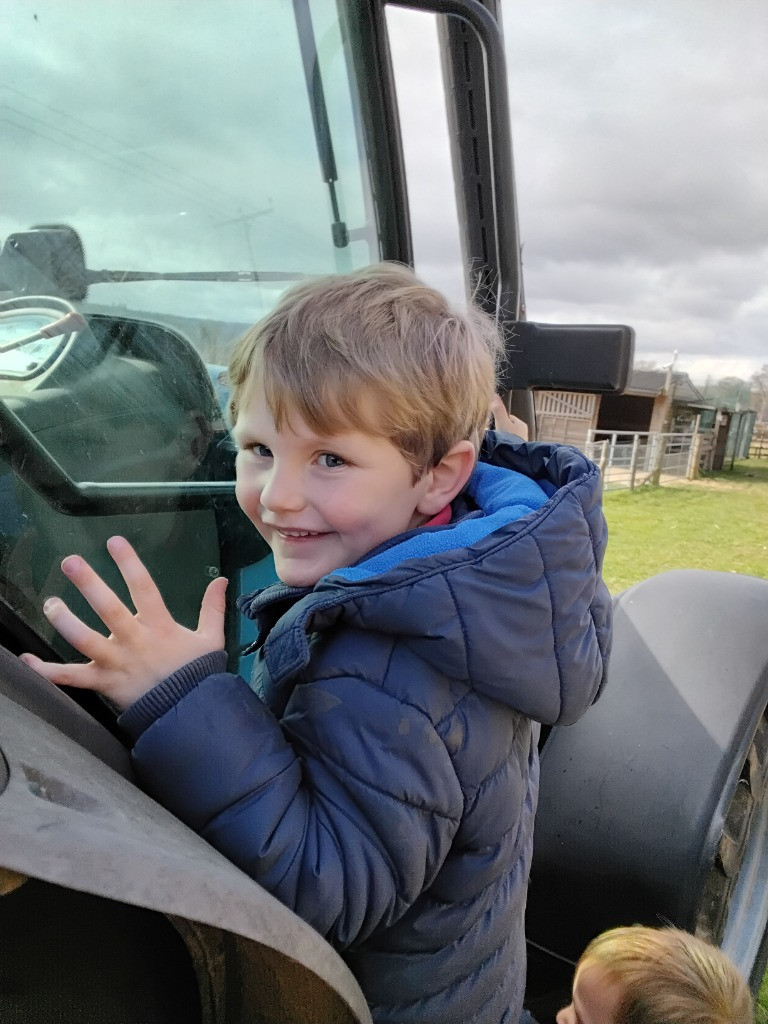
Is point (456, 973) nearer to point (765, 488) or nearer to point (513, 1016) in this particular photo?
point (513, 1016)

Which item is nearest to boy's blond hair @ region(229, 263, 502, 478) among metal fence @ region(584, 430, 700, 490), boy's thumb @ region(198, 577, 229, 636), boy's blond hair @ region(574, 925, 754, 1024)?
boy's thumb @ region(198, 577, 229, 636)

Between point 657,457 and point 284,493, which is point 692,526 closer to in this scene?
point 657,457

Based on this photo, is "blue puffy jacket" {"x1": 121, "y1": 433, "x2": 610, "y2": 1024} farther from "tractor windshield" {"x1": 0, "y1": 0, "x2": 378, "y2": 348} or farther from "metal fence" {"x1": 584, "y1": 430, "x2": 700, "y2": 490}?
"metal fence" {"x1": 584, "y1": 430, "x2": 700, "y2": 490}

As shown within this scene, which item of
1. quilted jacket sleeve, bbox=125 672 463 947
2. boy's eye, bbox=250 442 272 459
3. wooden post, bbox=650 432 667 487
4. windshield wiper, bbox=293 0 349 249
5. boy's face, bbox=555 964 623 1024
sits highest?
windshield wiper, bbox=293 0 349 249

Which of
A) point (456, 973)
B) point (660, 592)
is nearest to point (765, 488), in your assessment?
point (660, 592)

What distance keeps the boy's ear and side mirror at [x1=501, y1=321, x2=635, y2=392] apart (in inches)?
23.2

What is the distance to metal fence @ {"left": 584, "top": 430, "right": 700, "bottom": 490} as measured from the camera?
15523 millimetres

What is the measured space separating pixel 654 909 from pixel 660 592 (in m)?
0.77

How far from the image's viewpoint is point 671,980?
1.25m

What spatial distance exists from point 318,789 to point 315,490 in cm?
35

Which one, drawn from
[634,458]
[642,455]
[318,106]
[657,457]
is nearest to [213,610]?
[318,106]

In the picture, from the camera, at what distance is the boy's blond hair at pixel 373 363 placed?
993mm

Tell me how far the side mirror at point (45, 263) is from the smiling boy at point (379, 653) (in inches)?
9.5

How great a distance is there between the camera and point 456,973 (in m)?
1.06
